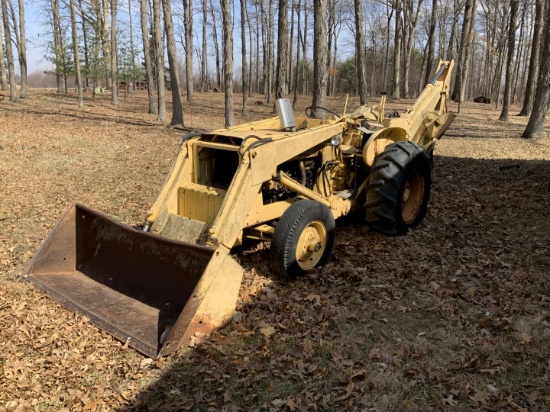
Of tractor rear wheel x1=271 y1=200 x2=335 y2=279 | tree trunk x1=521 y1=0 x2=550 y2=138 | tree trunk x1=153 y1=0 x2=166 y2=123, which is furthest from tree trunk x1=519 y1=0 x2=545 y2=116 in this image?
Result: tractor rear wheel x1=271 y1=200 x2=335 y2=279

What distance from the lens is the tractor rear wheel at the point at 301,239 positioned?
16.0 ft

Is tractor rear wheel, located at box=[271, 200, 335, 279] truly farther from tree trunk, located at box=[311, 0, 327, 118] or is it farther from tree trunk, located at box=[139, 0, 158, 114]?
tree trunk, located at box=[139, 0, 158, 114]

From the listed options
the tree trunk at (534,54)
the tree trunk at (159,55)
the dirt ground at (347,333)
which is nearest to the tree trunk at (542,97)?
the tree trunk at (534,54)

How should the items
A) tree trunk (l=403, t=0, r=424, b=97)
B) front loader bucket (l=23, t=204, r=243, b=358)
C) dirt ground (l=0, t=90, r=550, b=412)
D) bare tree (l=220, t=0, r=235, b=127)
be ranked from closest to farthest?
dirt ground (l=0, t=90, r=550, b=412), front loader bucket (l=23, t=204, r=243, b=358), bare tree (l=220, t=0, r=235, b=127), tree trunk (l=403, t=0, r=424, b=97)

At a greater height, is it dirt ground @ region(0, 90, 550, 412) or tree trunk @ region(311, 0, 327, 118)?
tree trunk @ region(311, 0, 327, 118)

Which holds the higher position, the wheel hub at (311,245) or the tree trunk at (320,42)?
the tree trunk at (320,42)

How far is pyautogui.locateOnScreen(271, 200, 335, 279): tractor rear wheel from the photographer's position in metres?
4.87

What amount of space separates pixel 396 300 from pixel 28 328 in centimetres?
367

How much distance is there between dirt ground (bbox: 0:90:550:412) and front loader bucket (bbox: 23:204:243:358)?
16cm

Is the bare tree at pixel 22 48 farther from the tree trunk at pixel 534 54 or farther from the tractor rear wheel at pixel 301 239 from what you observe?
the tractor rear wheel at pixel 301 239

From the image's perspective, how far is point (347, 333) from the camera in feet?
14.2

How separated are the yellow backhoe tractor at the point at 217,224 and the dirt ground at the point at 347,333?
0.25 metres

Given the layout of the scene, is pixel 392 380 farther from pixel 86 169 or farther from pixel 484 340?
pixel 86 169

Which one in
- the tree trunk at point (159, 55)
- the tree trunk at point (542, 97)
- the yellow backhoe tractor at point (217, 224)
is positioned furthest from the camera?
the tree trunk at point (159, 55)
